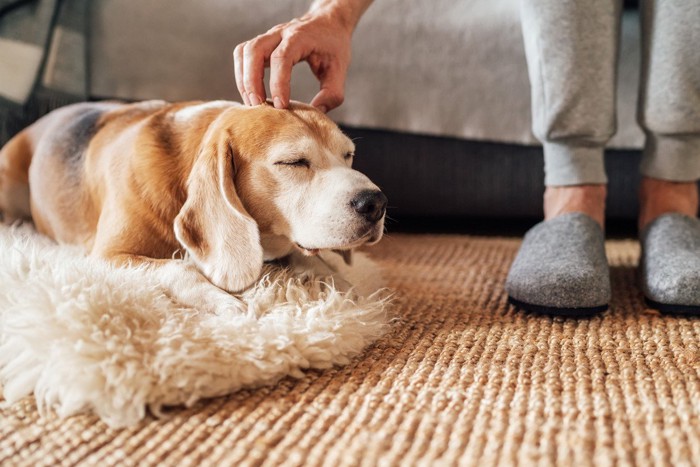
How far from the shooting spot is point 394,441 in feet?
2.05

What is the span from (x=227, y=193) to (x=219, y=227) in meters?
0.05

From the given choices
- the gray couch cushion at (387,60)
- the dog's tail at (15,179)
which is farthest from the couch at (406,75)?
the dog's tail at (15,179)

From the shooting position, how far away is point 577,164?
1.24m

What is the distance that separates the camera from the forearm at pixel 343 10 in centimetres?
119

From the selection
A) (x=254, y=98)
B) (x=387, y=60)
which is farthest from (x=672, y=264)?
(x=387, y=60)

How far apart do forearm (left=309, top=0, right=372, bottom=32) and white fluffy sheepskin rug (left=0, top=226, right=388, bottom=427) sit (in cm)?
51

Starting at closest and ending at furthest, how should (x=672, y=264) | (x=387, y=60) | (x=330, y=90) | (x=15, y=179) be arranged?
(x=672, y=264)
(x=330, y=90)
(x=15, y=179)
(x=387, y=60)

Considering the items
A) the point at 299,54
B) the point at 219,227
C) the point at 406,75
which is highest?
the point at 299,54

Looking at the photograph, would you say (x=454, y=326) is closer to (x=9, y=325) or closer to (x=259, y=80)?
(x=259, y=80)

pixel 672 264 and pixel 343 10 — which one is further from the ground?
pixel 343 10

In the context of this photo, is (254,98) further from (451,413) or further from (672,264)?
(672,264)

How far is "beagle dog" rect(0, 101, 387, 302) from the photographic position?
0.97 m

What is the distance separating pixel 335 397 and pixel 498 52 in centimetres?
111

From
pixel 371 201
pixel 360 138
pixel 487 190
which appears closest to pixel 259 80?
pixel 371 201
